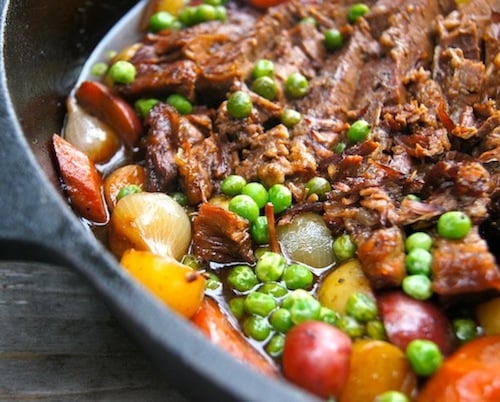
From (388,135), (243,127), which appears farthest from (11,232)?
(388,135)

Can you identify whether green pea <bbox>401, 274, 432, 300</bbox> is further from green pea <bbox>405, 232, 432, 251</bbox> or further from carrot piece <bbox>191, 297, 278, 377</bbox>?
carrot piece <bbox>191, 297, 278, 377</bbox>

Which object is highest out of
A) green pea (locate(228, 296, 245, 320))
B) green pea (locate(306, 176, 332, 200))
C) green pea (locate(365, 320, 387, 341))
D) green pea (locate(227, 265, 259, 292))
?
green pea (locate(306, 176, 332, 200))

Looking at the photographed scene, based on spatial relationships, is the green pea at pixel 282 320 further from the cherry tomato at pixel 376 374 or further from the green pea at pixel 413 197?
the green pea at pixel 413 197

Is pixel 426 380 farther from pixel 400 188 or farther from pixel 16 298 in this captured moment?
pixel 16 298

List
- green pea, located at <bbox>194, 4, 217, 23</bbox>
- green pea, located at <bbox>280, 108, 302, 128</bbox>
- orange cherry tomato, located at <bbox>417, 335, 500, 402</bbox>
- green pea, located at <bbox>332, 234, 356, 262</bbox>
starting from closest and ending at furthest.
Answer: orange cherry tomato, located at <bbox>417, 335, 500, 402</bbox> < green pea, located at <bbox>332, 234, 356, 262</bbox> < green pea, located at <bbox>280, 108, 302, 128</bbox> < green pea, located at <bbox>194, 4, 217, 23</bbox>

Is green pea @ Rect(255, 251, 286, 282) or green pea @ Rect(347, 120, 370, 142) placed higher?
green pea @ Rect(347, 120, 370, 142)

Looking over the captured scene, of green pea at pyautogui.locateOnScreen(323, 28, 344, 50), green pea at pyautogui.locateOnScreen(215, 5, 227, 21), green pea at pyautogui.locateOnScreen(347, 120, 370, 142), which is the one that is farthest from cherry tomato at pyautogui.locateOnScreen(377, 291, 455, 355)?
green pea at pyautogui.locateOnScreen(215, 5, 227, 21)

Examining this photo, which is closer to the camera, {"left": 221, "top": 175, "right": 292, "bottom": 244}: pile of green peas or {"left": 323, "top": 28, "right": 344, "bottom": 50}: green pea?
{"left": 221, "top": 175, "right": 292, "bottom": 244}: pile of green peas
